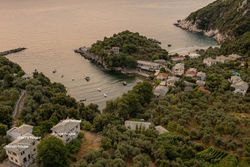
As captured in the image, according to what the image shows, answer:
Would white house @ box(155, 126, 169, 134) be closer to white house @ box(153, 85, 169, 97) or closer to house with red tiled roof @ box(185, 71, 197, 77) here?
white house @ box(153, 85, 169, 97)

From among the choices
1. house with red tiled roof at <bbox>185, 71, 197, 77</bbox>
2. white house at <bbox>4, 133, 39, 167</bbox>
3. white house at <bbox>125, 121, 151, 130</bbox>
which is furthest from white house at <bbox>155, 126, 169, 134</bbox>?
house with red tiled roof at <bbox>185, 71, 197, 77</bbox>

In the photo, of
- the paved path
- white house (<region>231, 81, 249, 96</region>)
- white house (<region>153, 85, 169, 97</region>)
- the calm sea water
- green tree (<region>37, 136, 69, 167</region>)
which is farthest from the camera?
the calm sea water

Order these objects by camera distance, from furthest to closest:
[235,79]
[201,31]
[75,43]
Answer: [201,31]
[75,43]
[235,79]

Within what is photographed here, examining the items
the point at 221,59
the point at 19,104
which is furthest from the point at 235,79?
the point at 19,104

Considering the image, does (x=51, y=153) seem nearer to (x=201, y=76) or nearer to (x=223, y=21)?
(x=201, y=76)

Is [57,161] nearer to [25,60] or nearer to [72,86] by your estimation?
[72,86]

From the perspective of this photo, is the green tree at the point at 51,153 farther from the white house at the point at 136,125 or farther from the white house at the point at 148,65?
the white house at the point at 148,65
